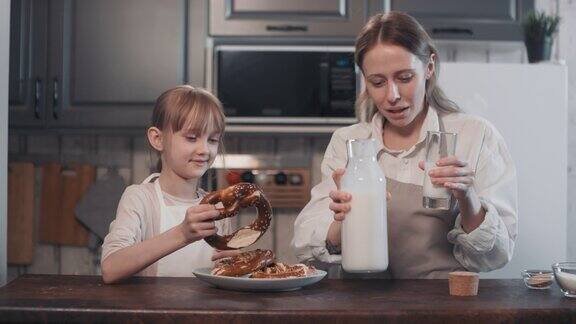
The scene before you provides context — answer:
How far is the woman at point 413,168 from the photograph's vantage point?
1.79m

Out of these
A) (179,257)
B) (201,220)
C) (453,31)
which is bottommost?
(179,257)

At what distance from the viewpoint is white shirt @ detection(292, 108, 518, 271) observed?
67.8 inches

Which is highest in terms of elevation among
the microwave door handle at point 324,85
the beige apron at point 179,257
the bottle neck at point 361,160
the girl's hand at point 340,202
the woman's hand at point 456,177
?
the microwave door handle at point 324,85

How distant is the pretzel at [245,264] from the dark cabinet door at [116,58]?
5.90 feet

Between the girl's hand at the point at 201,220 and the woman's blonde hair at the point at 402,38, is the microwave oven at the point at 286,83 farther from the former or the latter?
the girl's hand at the point at 201,220

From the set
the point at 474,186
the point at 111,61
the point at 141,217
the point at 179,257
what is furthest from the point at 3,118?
the point at 111,61

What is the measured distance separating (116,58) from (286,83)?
66 cm

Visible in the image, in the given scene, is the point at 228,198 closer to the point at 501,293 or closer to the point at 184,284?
the point at 184,284

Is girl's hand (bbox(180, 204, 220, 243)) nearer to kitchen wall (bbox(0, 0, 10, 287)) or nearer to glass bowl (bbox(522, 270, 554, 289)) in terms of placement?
kitchen wall (bbox(0, 0, 10, 287))

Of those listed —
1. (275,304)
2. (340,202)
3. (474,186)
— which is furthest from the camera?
(474,186)

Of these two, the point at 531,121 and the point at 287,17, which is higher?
the point at 287,17

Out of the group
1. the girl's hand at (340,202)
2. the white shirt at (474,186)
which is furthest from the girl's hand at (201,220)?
the white shirt at (474,186)

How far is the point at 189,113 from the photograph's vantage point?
1898 mm

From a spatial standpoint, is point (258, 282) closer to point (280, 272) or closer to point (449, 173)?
point (280, 272)
